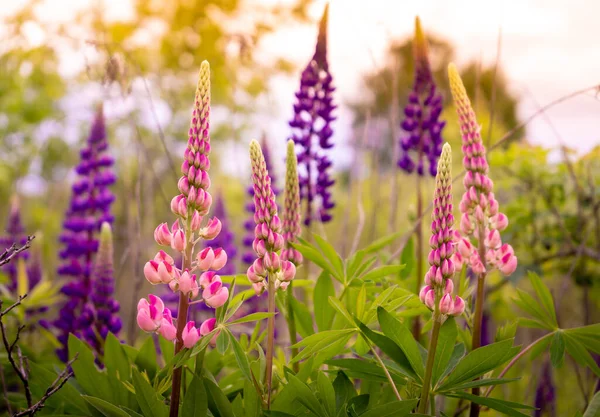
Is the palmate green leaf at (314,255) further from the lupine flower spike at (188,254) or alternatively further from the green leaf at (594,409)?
the green leaf at (594,409)

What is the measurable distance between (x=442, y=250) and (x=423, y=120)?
1.18 m

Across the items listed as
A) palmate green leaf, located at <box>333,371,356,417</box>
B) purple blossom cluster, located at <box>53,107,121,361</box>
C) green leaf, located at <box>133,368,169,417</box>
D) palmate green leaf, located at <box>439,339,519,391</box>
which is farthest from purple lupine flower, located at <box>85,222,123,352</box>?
palmate green leaf, located at <box>439,339,519,391</box>

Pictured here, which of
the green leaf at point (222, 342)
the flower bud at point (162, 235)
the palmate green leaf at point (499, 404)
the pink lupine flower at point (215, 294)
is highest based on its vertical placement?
the flower bud at point (162, 235)

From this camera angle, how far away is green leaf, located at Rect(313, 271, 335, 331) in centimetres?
155

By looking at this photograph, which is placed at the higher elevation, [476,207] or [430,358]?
[476,207]

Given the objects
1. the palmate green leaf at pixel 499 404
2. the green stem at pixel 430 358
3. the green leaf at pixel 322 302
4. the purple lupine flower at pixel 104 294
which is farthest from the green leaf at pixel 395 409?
the purple lupine flower at pixel 104 294

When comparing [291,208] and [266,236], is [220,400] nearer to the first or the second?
[266,236]

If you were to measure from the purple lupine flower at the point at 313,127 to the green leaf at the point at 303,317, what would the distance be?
61 centimetres

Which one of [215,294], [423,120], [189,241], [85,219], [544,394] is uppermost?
[423,120]

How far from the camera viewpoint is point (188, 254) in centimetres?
120

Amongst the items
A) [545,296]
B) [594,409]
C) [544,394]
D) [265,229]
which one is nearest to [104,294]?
[265,229]

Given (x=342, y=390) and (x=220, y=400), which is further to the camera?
(x=342, y=390)

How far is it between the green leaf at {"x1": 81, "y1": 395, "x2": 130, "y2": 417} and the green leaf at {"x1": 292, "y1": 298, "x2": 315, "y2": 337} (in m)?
0.51

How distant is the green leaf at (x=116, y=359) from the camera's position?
5.06 feet
